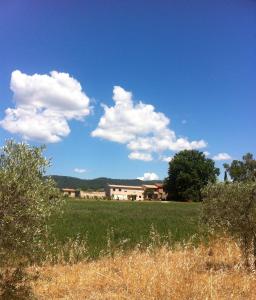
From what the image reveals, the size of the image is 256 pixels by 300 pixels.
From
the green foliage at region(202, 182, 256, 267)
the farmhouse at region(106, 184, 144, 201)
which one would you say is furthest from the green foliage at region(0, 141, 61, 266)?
the farmhouse at region(106, 184, 144, 201)

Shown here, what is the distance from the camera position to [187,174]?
402 ft

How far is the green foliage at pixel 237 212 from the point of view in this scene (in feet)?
43.5

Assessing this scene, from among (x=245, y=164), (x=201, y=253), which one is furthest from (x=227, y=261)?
(x=245, y=164)

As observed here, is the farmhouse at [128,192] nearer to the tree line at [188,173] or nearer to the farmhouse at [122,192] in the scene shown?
the farmhouse at [122,192]

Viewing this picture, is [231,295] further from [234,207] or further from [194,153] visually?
[194,153]

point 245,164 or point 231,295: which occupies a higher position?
point 245,164

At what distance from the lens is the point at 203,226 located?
48.3 feet

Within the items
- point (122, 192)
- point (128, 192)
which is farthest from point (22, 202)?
point (128, 192)

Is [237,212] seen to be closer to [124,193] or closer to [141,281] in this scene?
[141,281]

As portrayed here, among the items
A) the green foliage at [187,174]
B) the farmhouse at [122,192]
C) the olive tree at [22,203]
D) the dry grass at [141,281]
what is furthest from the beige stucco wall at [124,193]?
the olive tree at [22,203]

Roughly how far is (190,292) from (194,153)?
125 m

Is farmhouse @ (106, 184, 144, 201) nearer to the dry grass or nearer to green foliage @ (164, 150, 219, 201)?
green foliage @ (164, 150, 219, 201)

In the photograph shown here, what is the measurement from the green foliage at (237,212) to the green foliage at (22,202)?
256 inches

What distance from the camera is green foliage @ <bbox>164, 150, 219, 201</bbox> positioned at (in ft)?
400
